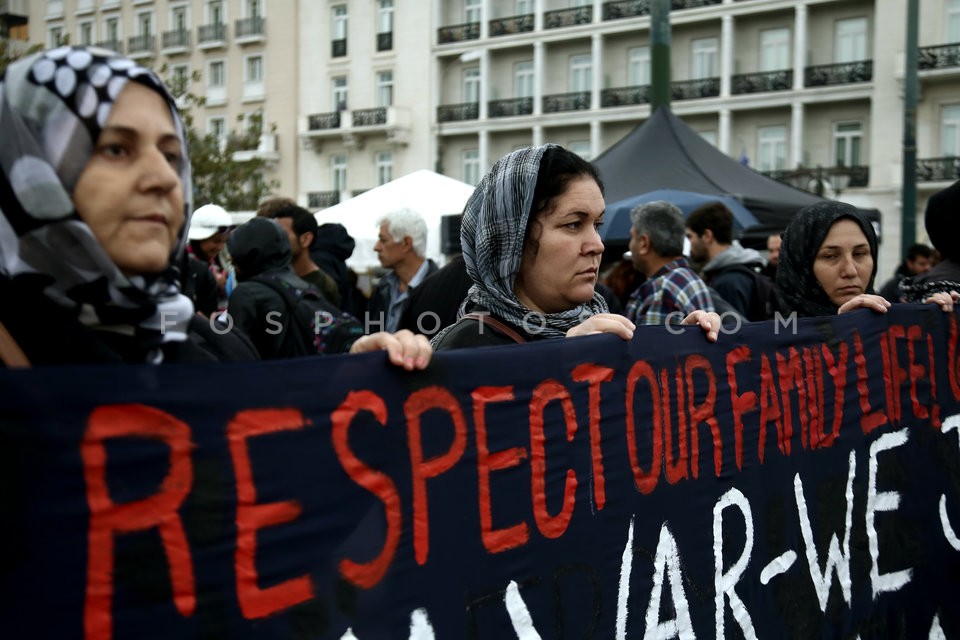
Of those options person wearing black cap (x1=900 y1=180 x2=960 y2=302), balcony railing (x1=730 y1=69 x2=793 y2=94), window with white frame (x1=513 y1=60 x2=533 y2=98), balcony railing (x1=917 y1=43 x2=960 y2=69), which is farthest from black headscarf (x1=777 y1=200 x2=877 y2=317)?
window with white frame (x1=513 y1=60 x2=533 y2=98)

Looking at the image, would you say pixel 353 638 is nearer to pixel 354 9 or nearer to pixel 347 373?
pixel 347 373

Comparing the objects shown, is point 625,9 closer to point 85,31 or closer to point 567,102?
point 567,102

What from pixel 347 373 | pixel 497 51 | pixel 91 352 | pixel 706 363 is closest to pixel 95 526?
pixel 91 352

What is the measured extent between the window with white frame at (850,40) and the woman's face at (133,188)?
107 feet

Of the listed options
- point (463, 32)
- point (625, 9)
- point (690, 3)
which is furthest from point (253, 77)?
point (690, 3)

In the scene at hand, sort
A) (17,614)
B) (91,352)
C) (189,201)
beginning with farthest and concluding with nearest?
(189,201) → (91,352) → (17,614)

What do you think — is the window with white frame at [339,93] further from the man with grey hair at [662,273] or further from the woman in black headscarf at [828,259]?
the woman in black headscarf at [828,259]

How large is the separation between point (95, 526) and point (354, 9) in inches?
1635

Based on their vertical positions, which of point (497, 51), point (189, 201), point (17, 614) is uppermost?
point (497, 51)

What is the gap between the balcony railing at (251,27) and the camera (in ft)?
140

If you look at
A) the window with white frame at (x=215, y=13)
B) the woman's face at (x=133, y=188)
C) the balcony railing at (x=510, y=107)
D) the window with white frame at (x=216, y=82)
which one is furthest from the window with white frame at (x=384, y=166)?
the woman's face at (x=133, y=188)

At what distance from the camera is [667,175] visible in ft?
29.5

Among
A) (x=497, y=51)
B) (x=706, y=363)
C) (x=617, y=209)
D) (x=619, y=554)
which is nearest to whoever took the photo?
(x=619, y=554)

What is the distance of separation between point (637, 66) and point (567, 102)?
2595mm
